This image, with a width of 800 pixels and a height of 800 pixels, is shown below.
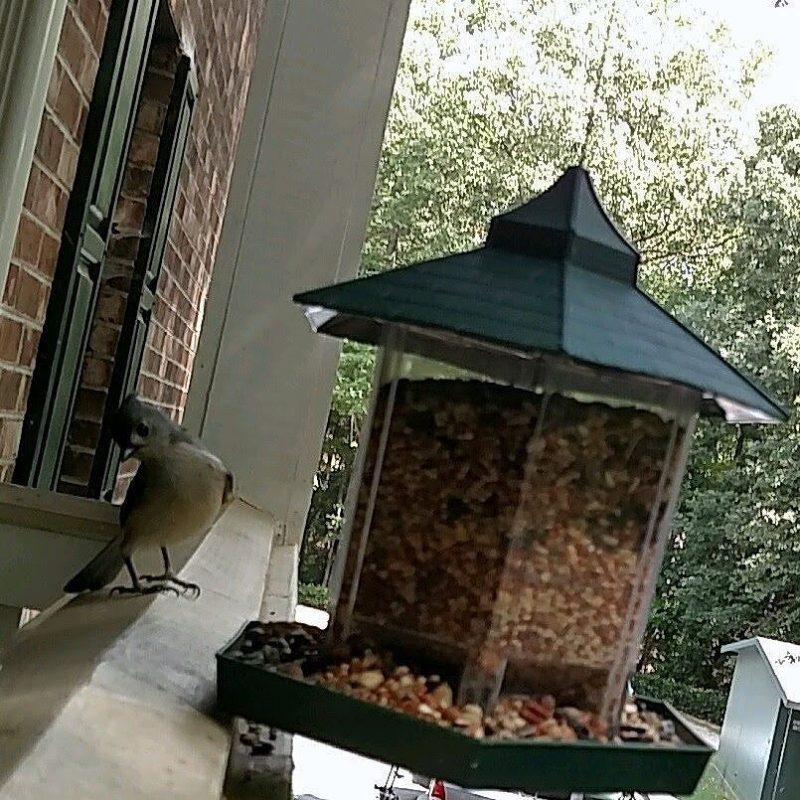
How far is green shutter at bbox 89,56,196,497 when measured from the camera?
2246 millimetres

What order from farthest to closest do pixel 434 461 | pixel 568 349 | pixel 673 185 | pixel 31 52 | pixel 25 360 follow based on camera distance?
pixel 673 185, pixel 25 360, pixel 31 52, pixel 434 461, pixel 568 349

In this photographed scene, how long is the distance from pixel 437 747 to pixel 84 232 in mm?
1112

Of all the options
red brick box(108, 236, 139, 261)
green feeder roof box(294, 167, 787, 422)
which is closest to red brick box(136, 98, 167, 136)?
red brick box(108, 236, 139, 261)

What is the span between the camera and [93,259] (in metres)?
1.81

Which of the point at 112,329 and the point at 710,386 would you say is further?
the point at 112,329

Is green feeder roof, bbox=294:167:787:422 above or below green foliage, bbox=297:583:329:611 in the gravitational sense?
above

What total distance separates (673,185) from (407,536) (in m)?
7.58

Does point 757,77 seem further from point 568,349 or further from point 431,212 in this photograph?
point 568,349

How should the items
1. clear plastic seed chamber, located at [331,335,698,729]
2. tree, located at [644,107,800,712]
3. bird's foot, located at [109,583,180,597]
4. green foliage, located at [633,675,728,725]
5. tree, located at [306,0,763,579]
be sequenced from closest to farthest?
1. clear plastic seed chamber, located at [331,335,698,729]
2. bird's foot, located at [109,583,180,597]
3. green foliage, located at [633,675,728,725]
4. tree, located at [644,107,800,712]
5. tree, located at [306,0,763,579]

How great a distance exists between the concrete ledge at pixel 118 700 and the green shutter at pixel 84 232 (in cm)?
56

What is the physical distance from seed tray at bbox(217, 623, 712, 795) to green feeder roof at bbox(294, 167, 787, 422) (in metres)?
0.23

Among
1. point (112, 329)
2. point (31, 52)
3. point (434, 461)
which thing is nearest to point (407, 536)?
point (434, 461)

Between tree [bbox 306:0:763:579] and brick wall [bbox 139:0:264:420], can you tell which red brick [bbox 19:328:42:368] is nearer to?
brick wall [bbox 139:0:264:420]

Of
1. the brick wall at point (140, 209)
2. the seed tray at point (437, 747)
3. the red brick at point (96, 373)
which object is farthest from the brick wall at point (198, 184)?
the seed tray at point (437, 747)
